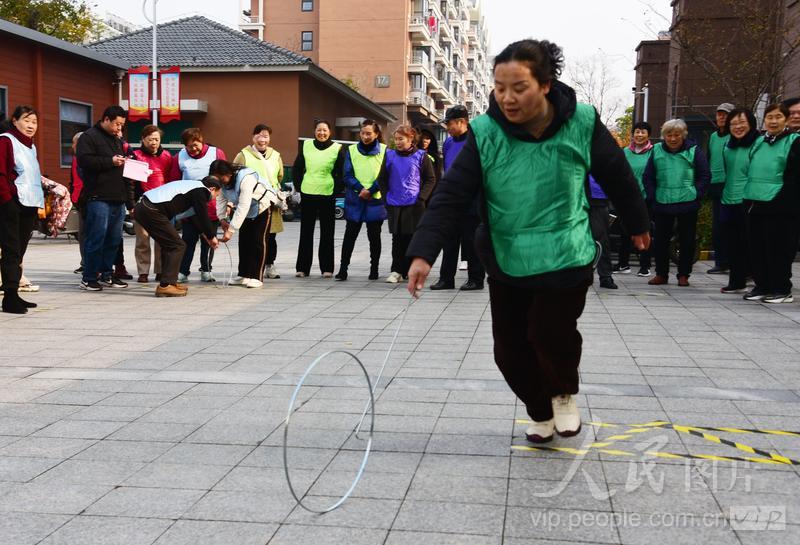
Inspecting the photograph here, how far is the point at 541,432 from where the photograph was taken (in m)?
4.09

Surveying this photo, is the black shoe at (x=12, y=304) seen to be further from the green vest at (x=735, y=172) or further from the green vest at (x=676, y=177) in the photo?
the green vest at (x=735, y=172)

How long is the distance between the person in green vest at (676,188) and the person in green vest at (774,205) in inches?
48.1

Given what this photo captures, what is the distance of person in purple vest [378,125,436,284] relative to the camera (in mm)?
10742

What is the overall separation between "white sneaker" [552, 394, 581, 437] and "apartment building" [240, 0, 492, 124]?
179 feet

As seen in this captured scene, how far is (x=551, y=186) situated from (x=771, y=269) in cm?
611

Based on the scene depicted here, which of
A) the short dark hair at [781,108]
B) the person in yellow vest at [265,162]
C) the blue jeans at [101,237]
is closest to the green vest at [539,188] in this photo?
the short dark hair at [781,108]

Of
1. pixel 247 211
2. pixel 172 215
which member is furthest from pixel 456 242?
pixel 172 215

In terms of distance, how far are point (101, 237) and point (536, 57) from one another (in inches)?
284

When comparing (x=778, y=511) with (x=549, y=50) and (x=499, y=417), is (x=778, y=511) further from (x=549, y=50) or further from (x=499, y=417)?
(x=549, y=50)

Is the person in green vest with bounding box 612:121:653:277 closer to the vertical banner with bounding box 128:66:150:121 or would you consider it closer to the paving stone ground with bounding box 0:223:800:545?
the paving stone ground with bounding box 0:223:800:545

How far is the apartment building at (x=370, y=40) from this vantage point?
60469mm

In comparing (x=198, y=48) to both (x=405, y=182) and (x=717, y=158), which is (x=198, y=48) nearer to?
(x=405, y=182)

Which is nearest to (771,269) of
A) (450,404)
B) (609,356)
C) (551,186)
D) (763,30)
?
(609,356)

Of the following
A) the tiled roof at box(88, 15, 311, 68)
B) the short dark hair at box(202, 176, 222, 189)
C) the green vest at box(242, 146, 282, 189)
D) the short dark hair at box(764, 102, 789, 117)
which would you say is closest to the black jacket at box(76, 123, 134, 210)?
the short dark hair at box(202, 176, 222, 189)
